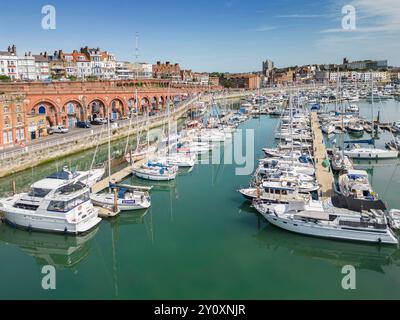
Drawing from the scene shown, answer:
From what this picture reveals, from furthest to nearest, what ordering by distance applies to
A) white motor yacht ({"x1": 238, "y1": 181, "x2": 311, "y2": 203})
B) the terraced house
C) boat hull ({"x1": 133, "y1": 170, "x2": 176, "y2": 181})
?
1. the terraced house
2. boat hull ({"x1": 133, "y1": 170, "x2": 176, "y2": 181})
3. white motor yacht ({"x1": 238, "y1": 181, "x2": 311, "y2": 203})

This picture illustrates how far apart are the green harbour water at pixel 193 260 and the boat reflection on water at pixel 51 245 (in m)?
0.05

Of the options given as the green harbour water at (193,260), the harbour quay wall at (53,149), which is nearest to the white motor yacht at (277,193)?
the green harbour water at (193,260)

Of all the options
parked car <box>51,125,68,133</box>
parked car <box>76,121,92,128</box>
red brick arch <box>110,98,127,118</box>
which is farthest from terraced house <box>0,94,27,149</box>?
red brick arch <box>110,98,127,118</box>

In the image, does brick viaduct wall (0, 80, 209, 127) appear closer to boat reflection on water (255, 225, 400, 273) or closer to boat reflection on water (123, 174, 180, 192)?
boat reflection on water (123, 174, 180, 192)

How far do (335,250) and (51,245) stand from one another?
14.0 meters

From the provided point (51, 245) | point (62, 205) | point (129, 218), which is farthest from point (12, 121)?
point (51, 245)

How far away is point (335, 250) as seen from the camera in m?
19.0

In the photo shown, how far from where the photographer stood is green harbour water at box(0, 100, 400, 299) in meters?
15.6

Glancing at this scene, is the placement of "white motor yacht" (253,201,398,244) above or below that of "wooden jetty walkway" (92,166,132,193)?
below

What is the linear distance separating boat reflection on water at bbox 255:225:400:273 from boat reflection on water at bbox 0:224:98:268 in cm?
890

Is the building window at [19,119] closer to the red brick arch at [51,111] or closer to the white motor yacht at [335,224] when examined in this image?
the red brick arch at [51,111]

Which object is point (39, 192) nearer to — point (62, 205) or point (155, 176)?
point (62, 205)

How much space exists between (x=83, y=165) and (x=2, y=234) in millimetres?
14769

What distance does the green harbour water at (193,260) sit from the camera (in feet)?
51.2
